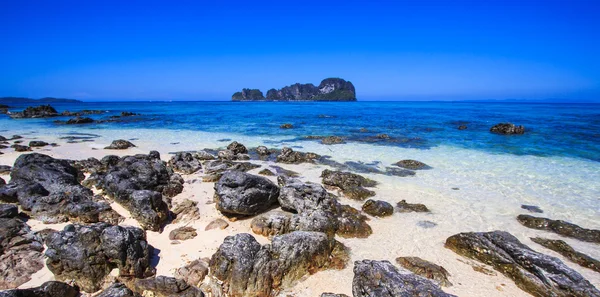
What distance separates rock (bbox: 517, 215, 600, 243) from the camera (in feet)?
28.3

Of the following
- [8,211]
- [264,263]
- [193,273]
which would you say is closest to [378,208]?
[264,263]

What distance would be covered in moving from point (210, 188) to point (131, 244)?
557cm

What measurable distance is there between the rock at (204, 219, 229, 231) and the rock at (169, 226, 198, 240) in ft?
1.56

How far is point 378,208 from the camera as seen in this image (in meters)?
9.91

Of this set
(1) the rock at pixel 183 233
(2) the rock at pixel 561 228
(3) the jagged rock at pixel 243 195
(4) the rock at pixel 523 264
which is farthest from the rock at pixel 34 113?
(2) the rock at pixel 561 228

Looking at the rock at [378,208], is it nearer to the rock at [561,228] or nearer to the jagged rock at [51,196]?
the rock at [561,228]

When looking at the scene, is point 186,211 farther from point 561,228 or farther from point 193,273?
point 561,228

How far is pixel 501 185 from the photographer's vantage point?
42.9 feet

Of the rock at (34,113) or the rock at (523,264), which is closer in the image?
the rock at (523,264)

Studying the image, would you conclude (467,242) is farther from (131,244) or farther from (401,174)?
(131,244)

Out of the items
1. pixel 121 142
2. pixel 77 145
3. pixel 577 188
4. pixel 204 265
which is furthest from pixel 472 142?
pixel 77 145

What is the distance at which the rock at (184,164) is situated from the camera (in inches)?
567

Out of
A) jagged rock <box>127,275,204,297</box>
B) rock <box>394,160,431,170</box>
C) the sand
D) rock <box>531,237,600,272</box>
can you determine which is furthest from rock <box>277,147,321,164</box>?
jagged rock <box>127,275,204,297</box>

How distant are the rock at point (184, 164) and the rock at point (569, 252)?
13703 mm
